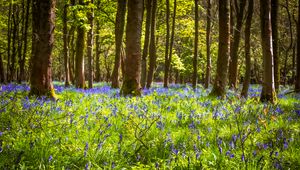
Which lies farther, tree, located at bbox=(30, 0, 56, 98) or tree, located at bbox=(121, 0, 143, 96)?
tree, located at bbox=(121, 0, 143, 96)

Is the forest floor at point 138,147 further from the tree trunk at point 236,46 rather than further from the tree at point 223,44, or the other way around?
the tree trunk at point 236,46

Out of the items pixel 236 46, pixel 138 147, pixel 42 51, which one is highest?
pixel 236 46

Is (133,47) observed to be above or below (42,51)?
above

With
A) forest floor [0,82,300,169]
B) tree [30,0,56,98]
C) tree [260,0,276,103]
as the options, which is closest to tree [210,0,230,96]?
tree [260,0,276,103]

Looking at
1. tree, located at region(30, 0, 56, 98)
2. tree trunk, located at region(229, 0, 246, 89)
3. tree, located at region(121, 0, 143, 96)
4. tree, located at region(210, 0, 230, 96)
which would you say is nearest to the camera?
tree, located at region(30, 0, 56, 98)

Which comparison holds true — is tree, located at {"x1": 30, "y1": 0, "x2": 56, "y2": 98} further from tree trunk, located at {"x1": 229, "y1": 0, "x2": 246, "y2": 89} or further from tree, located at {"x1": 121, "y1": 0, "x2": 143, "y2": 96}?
tree trunk, located at {"x1": 229, "y1": 0, "x2": 246, "y2": 89}

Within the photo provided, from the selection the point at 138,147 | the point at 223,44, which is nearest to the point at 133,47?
the point at 223,44

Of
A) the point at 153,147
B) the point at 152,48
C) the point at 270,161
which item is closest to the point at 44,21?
the point at 153,147

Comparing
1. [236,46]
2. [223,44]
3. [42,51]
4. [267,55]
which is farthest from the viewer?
[236,46]

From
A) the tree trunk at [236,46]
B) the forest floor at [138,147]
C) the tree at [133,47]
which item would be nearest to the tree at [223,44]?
the tree at [133,47]

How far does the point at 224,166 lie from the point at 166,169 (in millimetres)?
681

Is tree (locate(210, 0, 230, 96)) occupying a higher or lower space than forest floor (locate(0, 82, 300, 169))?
higher

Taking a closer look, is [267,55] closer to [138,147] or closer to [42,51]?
[42,51]

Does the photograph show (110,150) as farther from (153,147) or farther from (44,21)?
(44,21)
